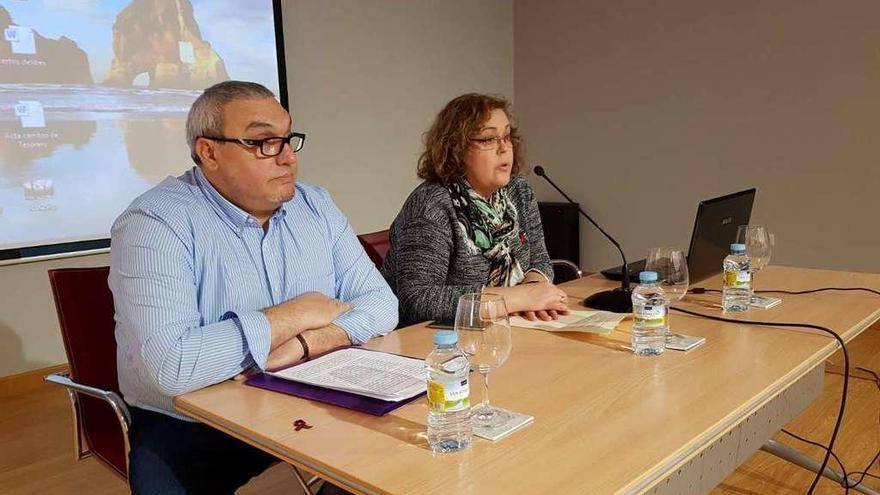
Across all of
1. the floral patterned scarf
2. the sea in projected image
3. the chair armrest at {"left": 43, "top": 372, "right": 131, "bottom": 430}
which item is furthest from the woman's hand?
the sea in projected image

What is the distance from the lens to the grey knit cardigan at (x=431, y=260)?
1.89m

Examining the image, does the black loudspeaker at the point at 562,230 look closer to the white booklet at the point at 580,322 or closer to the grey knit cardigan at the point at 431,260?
the grey knit cardigan at the point at 431,260

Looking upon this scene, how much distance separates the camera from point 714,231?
1.93m

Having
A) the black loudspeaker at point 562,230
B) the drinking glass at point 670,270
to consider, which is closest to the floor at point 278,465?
the drinking glass at point 670,270

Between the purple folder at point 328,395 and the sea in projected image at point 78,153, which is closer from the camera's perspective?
the purple folder at point 328,395

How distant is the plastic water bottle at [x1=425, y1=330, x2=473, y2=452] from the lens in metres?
1.01

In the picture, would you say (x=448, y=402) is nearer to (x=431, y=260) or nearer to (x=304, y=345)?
(x=304, y=345)

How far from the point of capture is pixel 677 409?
1128 mm

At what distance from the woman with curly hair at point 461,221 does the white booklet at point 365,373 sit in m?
0.46

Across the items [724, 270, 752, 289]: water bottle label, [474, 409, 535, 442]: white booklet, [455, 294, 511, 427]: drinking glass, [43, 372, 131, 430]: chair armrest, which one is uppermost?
[455, 294, 511, 427]: drinking glass

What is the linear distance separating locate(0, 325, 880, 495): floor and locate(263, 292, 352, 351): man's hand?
3.54 ft

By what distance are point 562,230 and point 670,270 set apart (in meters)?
3.55

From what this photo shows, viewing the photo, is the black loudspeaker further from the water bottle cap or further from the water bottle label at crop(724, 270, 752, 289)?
the water bottle cap

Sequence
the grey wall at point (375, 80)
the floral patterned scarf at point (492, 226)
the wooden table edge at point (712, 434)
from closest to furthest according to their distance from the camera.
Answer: the wooden table edge at point (712, 434) < the floral patterned scarf at point (492, 226) < the grey wall at point (375, 80)
